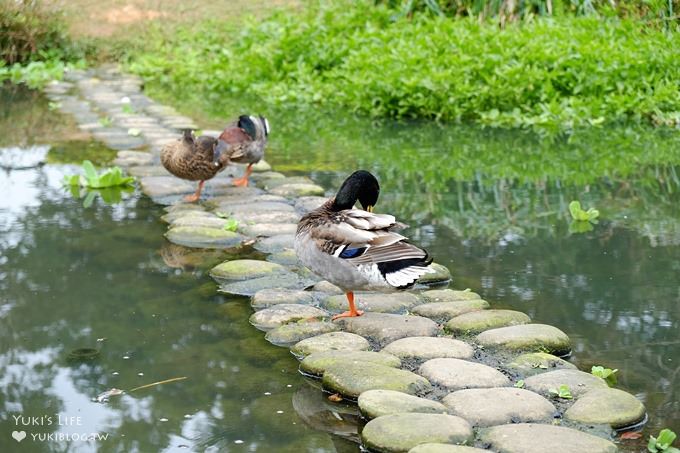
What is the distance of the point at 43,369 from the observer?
4.08 meters

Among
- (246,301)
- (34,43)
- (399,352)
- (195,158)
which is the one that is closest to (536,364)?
(399,352)

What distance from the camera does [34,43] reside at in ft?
49.6

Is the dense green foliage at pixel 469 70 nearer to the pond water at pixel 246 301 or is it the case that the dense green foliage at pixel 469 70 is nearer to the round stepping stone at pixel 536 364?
the pond water at pixel 246 301

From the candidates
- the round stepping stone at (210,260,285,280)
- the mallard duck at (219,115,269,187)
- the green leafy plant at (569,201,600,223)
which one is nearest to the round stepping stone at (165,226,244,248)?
the round stepping stone at (210,260,285,280)

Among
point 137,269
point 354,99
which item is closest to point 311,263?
point 137,269

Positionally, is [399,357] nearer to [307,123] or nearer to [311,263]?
[311,263]

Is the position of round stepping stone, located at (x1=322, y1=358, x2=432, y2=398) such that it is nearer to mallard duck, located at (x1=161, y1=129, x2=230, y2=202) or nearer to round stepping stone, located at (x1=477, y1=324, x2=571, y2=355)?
round stepping stone, located at (x1=477, y1=324, x2=571, y2=355)

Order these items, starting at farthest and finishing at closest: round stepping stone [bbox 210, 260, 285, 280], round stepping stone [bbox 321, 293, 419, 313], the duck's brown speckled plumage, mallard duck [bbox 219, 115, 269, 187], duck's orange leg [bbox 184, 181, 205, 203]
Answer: mallard duck [bbox 219, 115, 269, 187]
duck's orange leg [bbox 184, 181, 205, 203]
the duck's brown speckled plumage
round stepping stone [bbox 210, 260, 285, 280]
round stepping stone [bbox 321, 293, 419, 313]

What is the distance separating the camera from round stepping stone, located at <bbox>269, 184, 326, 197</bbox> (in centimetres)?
700

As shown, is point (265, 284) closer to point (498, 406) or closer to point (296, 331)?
point (296, 331)

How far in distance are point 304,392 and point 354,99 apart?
753 centimetres

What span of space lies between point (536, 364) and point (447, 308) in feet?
2.45

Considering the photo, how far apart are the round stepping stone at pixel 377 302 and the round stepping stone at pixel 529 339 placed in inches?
22.6

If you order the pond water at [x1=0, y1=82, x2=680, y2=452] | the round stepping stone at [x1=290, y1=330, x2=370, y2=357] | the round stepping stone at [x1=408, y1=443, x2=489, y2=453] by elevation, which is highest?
the round stepping stone at [x1=408, y1=443, x2=489, y2=453]
